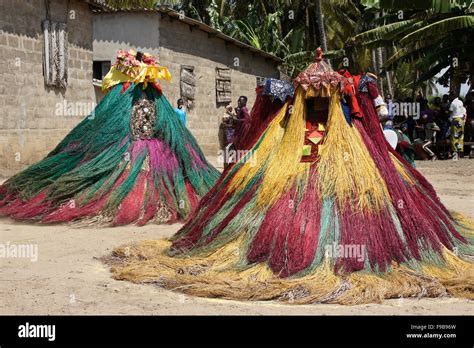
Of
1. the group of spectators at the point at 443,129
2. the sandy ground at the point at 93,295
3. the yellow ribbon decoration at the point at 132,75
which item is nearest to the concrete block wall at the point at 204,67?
the group of spectators at the point at 443,129

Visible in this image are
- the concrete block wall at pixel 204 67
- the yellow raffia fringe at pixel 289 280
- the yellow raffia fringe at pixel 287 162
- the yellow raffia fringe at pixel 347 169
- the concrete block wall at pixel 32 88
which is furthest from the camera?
the concrete block wall at pixel 204 67

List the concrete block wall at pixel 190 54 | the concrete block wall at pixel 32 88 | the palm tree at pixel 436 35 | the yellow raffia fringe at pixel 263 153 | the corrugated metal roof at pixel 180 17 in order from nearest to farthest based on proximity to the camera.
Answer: the yellow raffia fringe at pixel 263 153, the concrete block wall at pixel 32 88, the corrugated metal roof at pixel 180 17, the palm tree at pixel 436 35, the concrete block wall at pixel 190 54

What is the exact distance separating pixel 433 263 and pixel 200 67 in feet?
49.6

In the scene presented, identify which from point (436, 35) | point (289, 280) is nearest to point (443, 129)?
point (436, 35)

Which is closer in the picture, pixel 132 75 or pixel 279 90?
pixel 279 90

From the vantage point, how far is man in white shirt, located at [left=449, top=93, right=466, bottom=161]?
16422mm

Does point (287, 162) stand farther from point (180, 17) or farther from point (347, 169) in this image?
point (180, 17)

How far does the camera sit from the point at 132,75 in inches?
356

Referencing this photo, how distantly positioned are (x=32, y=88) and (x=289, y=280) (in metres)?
9.12

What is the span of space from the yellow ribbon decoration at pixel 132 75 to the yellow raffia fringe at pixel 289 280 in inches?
149

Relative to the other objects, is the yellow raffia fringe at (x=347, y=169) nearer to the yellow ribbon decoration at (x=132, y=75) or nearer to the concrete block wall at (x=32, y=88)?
the yellow ribbon decoration at (x=132, y=75)

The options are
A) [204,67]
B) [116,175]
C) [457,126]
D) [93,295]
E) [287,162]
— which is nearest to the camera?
[93,295]

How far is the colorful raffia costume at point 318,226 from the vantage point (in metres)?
5.02

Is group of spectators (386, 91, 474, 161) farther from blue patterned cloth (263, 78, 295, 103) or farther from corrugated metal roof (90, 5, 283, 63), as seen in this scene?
blue patterned cloth (263, 78, 295, 103)
